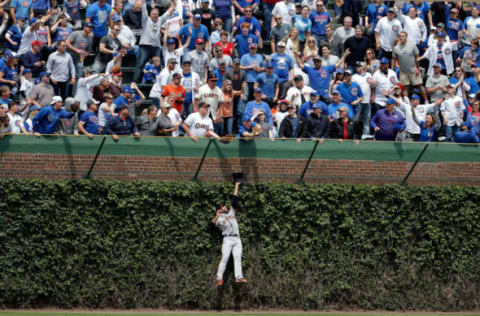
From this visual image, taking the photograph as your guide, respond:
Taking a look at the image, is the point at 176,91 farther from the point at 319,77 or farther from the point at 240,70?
the point at 319,77

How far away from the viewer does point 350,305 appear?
68.9 ft

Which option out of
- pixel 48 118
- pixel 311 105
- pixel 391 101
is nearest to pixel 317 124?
pixel 311 105

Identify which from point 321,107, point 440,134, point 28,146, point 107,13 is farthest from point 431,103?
point 28,146

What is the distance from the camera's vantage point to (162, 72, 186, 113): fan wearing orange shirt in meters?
22.2

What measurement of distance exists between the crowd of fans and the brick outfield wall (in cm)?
80

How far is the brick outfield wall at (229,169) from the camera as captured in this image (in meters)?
20.0

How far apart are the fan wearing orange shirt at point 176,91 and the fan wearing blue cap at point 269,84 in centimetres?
221

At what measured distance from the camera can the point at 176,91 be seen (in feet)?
73.4

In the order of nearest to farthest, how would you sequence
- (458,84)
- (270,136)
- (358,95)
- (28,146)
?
(28,146) → (270,136) → (358,95) → (458,84)

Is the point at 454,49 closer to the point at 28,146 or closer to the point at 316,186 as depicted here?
the point at 316,186

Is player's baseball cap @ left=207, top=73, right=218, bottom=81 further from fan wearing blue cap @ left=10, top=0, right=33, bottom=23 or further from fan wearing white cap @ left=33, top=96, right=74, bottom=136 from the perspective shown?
fan wearing blue cap @ left=10, top=0, right=33, bottom=23

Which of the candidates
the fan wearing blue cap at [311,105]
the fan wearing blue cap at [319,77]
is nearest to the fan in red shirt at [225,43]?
the fan wearing blue cap at [319,77]

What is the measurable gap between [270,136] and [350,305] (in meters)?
4.36

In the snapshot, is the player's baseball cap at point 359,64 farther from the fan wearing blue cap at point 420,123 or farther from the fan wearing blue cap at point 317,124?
the fan wearing blue cap at point 317,124
